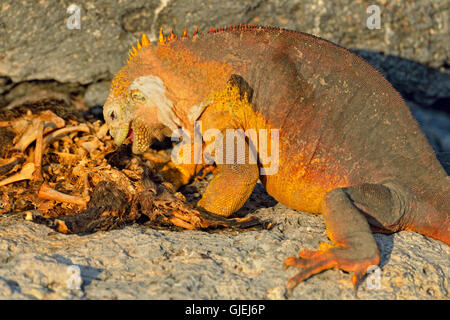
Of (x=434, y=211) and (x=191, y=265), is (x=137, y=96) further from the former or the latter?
(x=434, y=211)

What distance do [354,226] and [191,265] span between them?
3.40 feet

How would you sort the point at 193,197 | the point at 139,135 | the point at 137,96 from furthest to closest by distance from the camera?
the point at 193,197, the point at 139,135, the point at 137,96

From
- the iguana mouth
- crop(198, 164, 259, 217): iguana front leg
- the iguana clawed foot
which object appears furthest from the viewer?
the iguana mouth

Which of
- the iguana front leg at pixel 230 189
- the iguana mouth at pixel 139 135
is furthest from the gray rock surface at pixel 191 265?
the iguana mouth at pixel 139 135

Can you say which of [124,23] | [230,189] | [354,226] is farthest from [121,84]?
[354,226]

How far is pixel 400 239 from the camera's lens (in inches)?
135

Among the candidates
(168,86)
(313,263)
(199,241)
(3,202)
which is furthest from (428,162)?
(3,202)

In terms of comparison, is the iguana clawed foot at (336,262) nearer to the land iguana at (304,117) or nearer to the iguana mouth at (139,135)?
the land iguana at (304,117)

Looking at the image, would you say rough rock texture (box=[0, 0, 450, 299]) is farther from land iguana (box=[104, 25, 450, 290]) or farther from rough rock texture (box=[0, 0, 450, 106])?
land iguana (box=[104, 25, 450, 290])

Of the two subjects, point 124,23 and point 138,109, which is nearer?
point 138,109

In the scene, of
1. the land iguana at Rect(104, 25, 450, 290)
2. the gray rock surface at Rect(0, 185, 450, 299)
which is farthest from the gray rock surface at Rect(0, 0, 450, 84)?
the gray rock surface at Rect(0, 185, 450, 299)

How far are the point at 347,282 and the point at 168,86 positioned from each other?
191cm

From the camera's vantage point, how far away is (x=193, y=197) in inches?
168

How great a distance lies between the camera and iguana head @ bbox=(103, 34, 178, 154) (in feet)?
12.5
